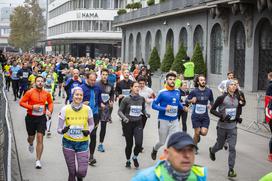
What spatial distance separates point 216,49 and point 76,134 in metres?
26.5

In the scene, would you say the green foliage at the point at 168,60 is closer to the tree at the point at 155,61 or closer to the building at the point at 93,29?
the tree at the point at 155,61

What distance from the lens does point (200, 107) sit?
11445mm

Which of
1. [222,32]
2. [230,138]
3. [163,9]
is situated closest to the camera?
[230,138]

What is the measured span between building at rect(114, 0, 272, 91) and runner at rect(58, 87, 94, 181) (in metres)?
17.6

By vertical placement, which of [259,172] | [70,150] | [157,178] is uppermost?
[157,178]

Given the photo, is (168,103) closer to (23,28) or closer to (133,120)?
(133,120)

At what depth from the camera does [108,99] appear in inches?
485

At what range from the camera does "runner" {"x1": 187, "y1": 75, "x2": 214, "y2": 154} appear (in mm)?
11383

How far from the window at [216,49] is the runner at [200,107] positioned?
21.7 meters

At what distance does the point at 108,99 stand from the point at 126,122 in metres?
2.33

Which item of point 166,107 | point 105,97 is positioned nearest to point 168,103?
point 166,107

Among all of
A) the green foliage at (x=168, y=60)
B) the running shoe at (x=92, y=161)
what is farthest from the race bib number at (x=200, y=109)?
the green foliage at (x=168, y=60)

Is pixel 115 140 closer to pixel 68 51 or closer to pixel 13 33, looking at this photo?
pixel 68 51

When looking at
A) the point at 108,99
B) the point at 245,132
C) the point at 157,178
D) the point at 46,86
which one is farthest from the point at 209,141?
the point at 157,178
